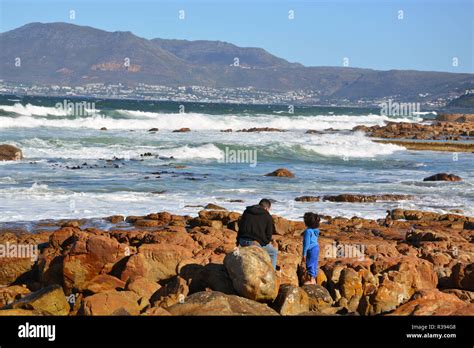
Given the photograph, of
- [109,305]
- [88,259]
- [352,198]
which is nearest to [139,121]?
[352,198]

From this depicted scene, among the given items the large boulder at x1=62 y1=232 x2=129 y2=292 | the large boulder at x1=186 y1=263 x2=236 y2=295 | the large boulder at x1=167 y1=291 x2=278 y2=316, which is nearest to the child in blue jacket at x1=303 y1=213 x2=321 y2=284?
the large boulder at x1=186 y1=263 x2=236 y2=295

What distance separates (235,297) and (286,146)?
32347 millimetres

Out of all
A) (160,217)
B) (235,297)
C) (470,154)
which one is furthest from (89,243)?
(470,154)

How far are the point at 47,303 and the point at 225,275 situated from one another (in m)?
2.36

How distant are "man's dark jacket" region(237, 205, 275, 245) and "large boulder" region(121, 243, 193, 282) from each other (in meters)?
1.07

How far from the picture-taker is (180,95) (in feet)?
609

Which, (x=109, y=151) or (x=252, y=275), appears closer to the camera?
(x=252, y=275)

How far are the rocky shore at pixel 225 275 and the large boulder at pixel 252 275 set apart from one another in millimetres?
13

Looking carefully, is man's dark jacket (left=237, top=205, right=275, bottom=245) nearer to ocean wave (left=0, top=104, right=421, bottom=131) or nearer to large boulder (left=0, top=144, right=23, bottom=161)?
large boulder (left=0, top=144, right=23, bottom=161)

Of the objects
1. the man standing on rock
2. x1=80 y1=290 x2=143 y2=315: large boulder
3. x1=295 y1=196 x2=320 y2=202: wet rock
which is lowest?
x1=295 y1=196 x2=320 y2=202: wet rock

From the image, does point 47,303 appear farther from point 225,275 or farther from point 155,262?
point 225,275

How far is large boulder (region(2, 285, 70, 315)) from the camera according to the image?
9.24 meters

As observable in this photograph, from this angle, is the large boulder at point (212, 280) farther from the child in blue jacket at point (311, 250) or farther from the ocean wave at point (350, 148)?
the ocean wave at point (350, 148)

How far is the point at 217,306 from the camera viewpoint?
868cm
